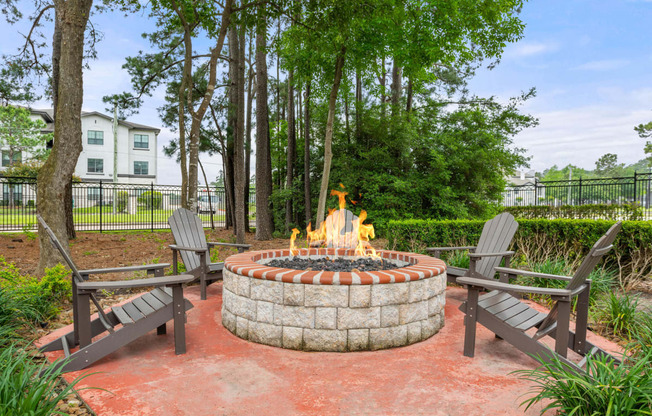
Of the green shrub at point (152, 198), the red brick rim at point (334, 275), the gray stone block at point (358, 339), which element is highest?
the green shrub at point (152, 198)

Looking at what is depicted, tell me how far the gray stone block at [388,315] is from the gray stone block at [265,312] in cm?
90

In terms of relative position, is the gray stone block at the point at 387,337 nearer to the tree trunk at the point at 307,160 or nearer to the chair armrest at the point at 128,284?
the chair armrest at the point at 128,284

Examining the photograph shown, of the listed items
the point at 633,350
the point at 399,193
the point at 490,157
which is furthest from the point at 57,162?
the point at 490,157

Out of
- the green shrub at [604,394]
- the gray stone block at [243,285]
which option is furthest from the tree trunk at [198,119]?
the green shrub at [604,394]

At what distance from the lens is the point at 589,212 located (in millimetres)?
10672

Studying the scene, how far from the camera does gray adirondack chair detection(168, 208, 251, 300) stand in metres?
4.57

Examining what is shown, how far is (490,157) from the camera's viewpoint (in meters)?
10.9

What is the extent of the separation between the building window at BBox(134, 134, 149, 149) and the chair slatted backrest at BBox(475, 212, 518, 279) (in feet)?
98.9

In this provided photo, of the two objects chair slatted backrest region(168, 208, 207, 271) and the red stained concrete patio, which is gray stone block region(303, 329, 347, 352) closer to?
the red stained concrete patio

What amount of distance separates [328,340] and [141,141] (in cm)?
3088

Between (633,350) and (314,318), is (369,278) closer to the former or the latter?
(314,318)

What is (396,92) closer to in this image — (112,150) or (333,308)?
(333,308)

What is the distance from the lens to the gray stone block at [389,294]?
297cm

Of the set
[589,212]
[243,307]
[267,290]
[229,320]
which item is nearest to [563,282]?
[267,290]
